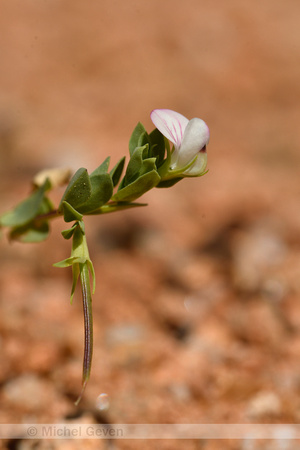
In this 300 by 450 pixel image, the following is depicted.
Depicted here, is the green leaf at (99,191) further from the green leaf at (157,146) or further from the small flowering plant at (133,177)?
the green leaf at (157,146)

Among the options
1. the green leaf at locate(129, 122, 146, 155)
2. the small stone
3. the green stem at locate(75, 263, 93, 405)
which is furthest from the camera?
the small stone

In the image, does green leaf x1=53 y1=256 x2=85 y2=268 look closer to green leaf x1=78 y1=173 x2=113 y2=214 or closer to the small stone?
green leaf x1=78 y1=173 x2=113 y2=214

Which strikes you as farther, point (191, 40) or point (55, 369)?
point (191, 40)

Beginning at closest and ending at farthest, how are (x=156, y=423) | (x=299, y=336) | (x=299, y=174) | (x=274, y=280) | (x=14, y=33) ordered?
(x=156, y=423) → (x=299, y=336) → (x=274, y=280) → (x=299, y=174) → (x=14, y=33)

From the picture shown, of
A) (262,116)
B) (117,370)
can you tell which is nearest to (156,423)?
(117,370)

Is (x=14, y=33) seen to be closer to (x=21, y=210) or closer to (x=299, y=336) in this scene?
(x=21, y=210)

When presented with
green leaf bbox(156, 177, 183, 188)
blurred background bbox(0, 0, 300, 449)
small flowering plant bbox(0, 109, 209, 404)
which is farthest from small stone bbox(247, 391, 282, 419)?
green leaf bbox(156, 177, 183, 188)

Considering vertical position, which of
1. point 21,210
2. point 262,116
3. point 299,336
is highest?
point 21,210
